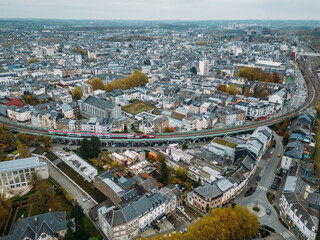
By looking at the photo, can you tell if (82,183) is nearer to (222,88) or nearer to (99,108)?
(99,108)

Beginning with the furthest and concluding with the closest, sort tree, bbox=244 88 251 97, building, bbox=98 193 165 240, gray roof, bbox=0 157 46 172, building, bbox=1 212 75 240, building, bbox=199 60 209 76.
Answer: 1. building, bbox=199 60 209 76
2. tree, bbox=244 88 251 97
3. gray roof, bbox=0 157 46 172
4. building, bbox=98 193 165 240
5. building, bbox=1 212 75 240

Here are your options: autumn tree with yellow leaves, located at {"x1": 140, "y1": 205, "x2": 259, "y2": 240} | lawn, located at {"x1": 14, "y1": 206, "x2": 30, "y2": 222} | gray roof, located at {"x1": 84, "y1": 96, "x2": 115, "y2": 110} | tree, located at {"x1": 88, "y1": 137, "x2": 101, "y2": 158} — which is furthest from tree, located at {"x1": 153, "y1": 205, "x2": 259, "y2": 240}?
gray roof, located at {"x1": 84, "y1": 96, "x2": 115, "y2": 110}

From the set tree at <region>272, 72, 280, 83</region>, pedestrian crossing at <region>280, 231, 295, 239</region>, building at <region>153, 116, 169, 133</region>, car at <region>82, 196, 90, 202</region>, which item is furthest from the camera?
tree at <region>272, 72, 280, 83</region>

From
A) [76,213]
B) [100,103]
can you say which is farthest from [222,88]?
[76,213]

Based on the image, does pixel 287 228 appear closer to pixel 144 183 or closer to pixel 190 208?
pixel 190 208

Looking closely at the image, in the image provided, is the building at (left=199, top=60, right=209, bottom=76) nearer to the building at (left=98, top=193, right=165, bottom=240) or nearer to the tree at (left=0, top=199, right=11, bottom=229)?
the building at (left=98, top=193, right=165, bottom=240)

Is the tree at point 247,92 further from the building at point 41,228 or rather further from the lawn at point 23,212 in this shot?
the lawn at point 23,212
